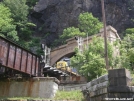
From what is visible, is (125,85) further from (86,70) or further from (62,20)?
(62,20)

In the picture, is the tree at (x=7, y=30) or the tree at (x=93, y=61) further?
the tree at (x=7, y=30)

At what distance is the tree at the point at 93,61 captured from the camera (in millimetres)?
22625

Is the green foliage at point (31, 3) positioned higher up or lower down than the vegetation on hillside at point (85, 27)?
higher up

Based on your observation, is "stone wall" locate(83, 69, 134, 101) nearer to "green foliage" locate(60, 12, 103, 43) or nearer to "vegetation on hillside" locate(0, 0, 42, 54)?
"vegetation on hillside" locate(0, 0, 42, 54)

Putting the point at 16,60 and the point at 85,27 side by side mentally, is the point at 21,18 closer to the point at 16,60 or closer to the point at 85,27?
the point at 85,27

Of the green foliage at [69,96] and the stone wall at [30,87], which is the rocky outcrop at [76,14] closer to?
the stone wall at [30,87]

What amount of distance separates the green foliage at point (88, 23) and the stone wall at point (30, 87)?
31.2m

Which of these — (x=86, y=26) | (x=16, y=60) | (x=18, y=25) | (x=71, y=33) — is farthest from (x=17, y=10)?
(x=16, y=60)

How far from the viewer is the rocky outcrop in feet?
170

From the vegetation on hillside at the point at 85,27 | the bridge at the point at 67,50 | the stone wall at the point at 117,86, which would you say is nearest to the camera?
the stone wall at the point at 117,86

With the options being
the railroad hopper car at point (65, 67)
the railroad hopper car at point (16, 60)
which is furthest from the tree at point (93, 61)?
the railroad hopper car at point (16, 60)

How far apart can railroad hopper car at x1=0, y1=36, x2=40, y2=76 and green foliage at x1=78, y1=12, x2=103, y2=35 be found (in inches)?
1157

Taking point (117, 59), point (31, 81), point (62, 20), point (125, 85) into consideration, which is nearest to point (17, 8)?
point (62, 20)

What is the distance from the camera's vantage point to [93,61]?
22.9 metres
